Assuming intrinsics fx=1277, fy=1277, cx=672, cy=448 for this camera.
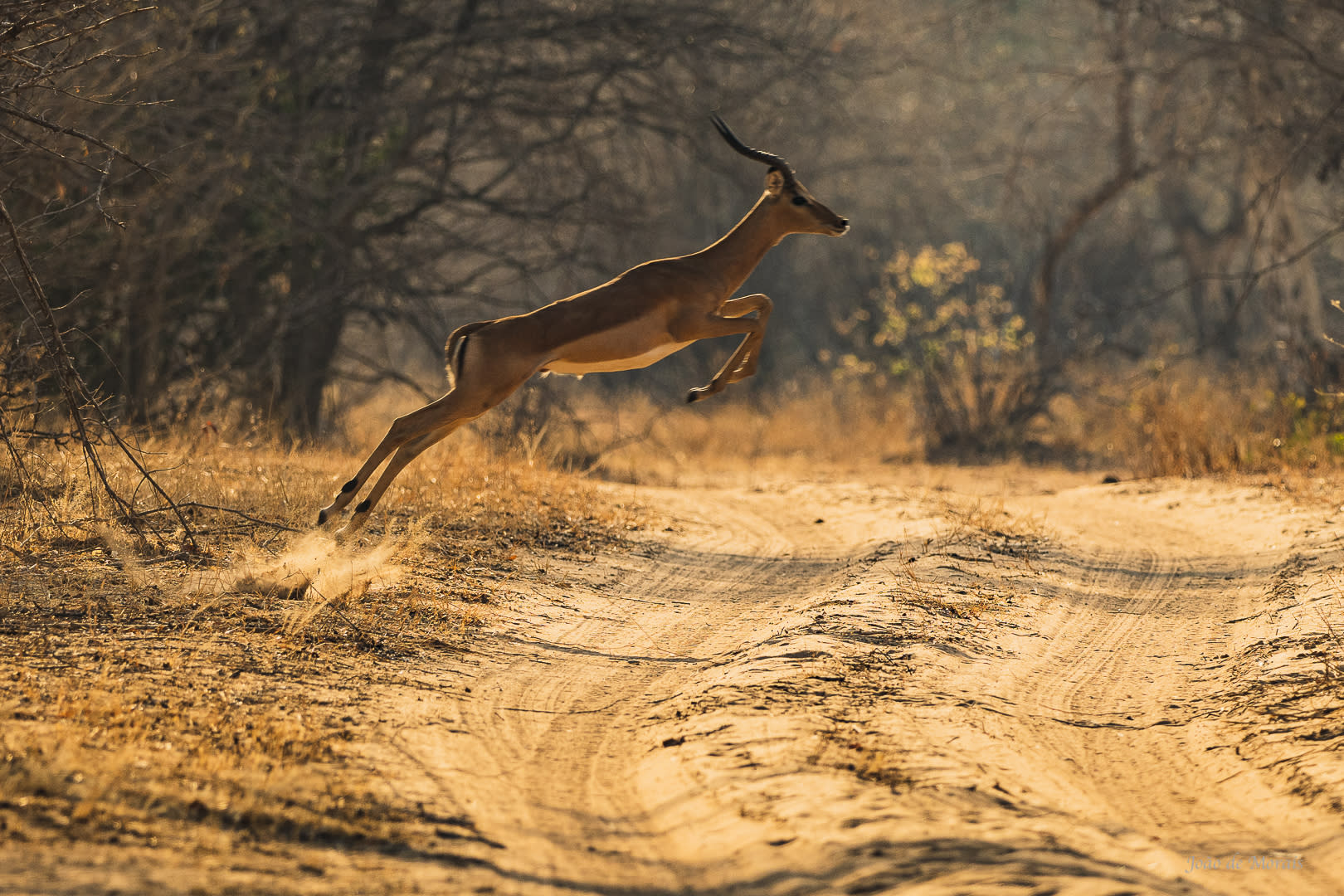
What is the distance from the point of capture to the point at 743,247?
25.1 ft

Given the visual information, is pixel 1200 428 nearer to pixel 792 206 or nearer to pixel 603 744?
pixel 792 206

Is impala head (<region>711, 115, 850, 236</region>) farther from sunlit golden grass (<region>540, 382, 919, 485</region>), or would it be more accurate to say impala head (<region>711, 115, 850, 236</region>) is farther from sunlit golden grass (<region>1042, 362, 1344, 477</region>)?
sunlit golden grass (<region>1042, 362, 1344, 477</region>)

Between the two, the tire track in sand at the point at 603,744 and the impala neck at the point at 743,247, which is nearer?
the tire track in sand at the point at 603,744

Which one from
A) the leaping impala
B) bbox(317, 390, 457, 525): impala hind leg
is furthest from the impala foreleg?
bbox(317, 390, 457, 525): impala hind leg

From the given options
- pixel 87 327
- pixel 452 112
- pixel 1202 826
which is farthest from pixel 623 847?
pixel 452 112

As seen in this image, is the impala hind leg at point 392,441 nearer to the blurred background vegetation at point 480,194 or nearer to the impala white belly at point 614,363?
→ the impala white belly at point 614,363

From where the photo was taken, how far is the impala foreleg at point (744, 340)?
7.52 metres

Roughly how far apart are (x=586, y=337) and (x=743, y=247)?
1282 millimetres

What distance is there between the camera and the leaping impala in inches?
274

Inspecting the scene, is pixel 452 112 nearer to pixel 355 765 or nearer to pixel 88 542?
pixel 88 542

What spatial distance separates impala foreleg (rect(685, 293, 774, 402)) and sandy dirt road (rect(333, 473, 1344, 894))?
129 cm

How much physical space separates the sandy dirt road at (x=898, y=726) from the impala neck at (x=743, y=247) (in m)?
1.95

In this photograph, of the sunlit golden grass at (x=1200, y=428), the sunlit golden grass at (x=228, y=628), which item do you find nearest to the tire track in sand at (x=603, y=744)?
the sunlit golden grass at (x=228, y=628)

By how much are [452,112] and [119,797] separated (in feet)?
36.6
